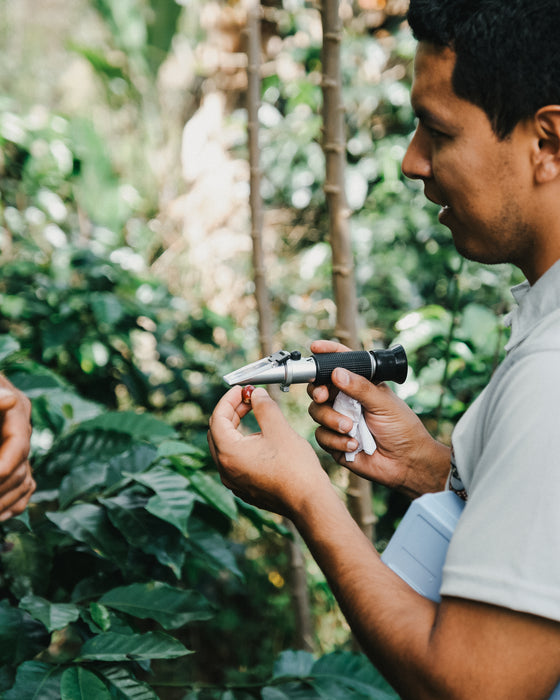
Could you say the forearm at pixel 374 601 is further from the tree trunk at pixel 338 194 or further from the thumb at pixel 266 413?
the tree trunk at pixel 338 194

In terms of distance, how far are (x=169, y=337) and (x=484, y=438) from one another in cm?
172

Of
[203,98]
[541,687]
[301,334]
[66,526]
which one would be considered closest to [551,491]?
[541,687]

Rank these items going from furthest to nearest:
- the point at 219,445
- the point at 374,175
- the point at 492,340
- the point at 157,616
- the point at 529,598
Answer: the point at 374,175
the point at 492,340
the point at 157,616
the point at 219,445
the point at 529,598

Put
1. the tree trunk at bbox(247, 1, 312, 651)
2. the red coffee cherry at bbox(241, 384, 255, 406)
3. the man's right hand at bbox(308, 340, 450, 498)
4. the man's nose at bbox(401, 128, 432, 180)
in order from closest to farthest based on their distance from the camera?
1. the man's nose at bbox(401, 128, 432, 180)
2. the red coffee cherry at bbox(241, 384, 255, 406)
3. the man's right hand at bbox(308, 340, 450, 498)
4. the tree trunk at bbox(247, 1, 312, 651)

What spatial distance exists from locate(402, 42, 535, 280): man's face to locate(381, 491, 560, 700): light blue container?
1.12 ft

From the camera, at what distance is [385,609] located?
2.59ft

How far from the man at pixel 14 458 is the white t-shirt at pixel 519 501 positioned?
27.0 inches

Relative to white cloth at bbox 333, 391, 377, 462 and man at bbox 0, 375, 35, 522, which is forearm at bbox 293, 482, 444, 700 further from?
man at bbox 0, 375, 35, 522

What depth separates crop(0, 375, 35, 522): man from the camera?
1.04 meters

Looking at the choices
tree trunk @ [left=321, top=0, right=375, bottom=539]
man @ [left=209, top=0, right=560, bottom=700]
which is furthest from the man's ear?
tree trunk @ [left=321, top=0, right=375, bottom=539]

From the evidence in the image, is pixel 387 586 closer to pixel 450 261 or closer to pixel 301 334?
pixel 450 261

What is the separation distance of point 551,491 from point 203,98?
16.5 feet

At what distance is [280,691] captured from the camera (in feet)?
4.04

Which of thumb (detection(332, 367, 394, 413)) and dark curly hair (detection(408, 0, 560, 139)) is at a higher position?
dark curly hair (detection(408, 0, 560, 139))
